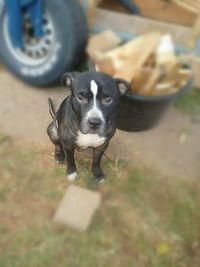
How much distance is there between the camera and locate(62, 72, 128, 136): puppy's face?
560 millimetres

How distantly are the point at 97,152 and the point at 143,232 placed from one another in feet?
7.97

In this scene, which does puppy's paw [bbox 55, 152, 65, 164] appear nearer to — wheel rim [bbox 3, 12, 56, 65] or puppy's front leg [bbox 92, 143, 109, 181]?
puppy's front leg [bbox 92, 143, 109, 181]

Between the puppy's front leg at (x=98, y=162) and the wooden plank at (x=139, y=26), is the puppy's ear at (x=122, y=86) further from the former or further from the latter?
the wooden plank at (x=139, y=26)

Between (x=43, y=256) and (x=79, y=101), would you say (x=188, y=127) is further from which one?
(x=79, y=101)

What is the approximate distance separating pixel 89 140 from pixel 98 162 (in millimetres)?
119

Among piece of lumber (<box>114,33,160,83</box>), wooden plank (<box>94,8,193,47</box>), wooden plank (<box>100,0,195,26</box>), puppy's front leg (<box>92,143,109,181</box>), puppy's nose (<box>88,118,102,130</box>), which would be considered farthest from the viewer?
wooden plank (<box>100,0,195,26</box>)

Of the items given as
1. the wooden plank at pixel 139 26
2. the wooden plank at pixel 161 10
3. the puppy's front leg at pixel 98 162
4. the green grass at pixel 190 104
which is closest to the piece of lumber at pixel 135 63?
the puppy's front leg at pixel 98 162

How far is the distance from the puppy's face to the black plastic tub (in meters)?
0.07

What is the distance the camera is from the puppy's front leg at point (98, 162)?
25.9 inches

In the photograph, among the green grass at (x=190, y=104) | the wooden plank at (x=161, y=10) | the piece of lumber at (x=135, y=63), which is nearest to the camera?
the piece of lumber at (x=135, y=63)

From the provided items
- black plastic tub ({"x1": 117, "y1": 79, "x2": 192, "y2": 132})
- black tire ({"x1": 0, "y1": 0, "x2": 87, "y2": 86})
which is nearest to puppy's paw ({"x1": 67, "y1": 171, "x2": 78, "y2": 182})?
black plastic tub ({"x1": 117, "y1": 79, "x2": 192, "y2": 132})

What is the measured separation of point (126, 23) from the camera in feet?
11.1

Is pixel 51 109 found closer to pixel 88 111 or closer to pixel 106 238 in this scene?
pixel 88 111

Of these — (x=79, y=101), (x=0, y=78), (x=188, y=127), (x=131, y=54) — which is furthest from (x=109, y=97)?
(x=188, y=127)
